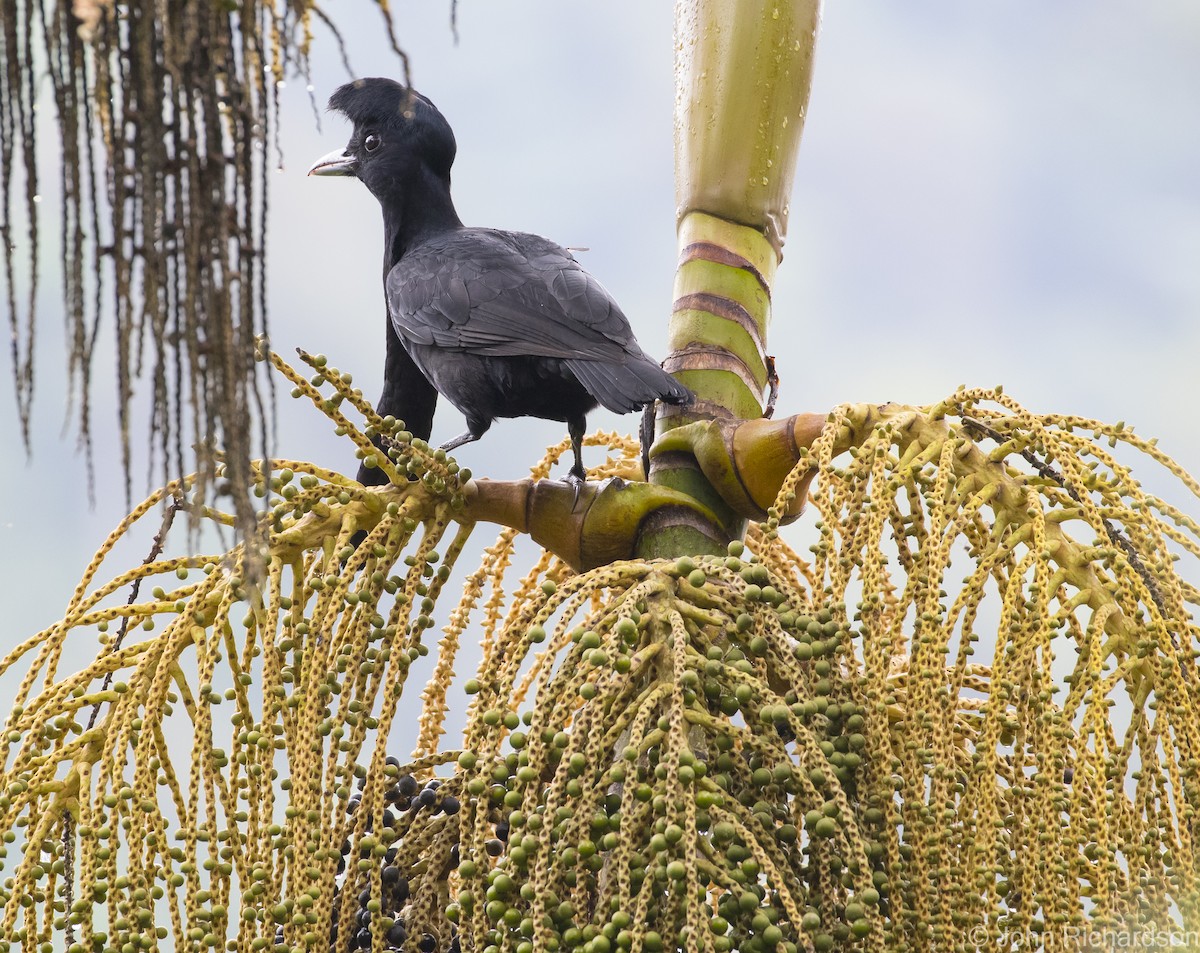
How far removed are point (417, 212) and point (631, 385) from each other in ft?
3.52

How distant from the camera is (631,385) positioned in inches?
99.3

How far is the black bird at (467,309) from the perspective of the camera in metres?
2.84

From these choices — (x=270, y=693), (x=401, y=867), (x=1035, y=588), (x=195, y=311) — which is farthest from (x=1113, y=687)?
(x=195, y=311)

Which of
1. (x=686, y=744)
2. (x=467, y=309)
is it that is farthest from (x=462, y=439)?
(x=686, y=744)

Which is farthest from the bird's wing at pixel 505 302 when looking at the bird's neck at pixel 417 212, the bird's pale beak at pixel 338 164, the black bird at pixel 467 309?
the bird's pale beak at pixel 338 164

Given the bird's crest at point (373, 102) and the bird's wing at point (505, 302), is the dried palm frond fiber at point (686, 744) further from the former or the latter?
the bird's crest at point (373, 102)

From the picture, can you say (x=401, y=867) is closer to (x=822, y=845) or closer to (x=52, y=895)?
(x=52, y=895)

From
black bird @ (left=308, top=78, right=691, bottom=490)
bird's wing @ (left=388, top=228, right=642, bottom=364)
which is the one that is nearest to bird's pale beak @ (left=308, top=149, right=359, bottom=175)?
black bird @ (left=308, top=78, right=691, bottom=490)

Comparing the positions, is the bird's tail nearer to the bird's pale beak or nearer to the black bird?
the black bird

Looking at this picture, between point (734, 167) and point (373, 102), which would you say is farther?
point (373, 102)

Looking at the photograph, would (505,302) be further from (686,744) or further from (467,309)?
(686,744)

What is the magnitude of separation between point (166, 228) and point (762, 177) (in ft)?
5.34

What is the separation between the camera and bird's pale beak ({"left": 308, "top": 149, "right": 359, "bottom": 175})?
3.40m

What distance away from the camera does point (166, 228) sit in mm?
1196
